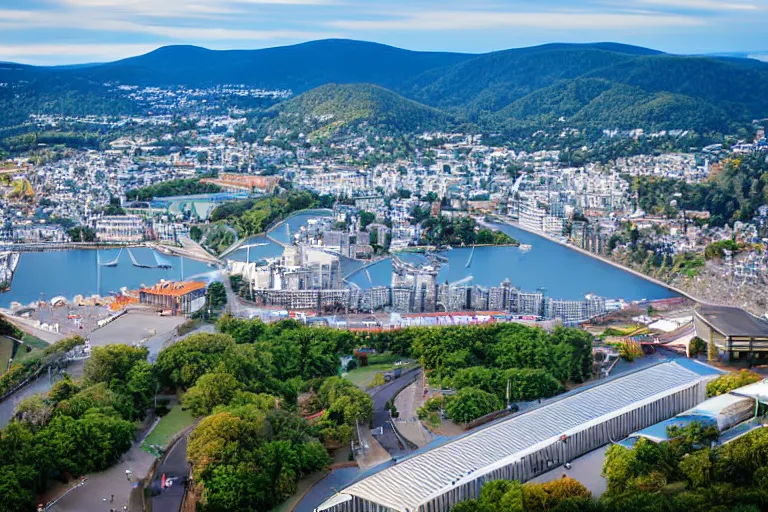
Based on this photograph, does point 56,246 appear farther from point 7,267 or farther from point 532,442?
point 532,442

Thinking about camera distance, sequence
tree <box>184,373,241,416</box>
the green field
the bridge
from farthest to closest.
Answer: the bridge, the green field, tree <box>184,373,241,416</box>

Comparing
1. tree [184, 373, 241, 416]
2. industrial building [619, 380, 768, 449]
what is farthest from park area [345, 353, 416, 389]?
industrial building [619, 380, 768, 449]

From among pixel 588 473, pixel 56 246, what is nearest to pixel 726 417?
pixel 588 473

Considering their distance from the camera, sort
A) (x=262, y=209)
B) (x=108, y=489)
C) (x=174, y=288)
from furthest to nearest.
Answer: (x=262, y=209)
(x=174, y=288)
(x=108, y=489)

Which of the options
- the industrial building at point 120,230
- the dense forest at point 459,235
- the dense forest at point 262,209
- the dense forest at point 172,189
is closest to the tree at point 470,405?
the dense forest at point 459,235

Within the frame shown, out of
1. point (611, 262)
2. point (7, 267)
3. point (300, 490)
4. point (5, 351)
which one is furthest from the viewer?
point (611, 262)

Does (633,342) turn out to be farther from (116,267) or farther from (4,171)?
(4,171)

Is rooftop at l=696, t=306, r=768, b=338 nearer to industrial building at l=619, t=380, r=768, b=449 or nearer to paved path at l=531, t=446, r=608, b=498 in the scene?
industrial building at l=619, t=380, r=768, b=449
